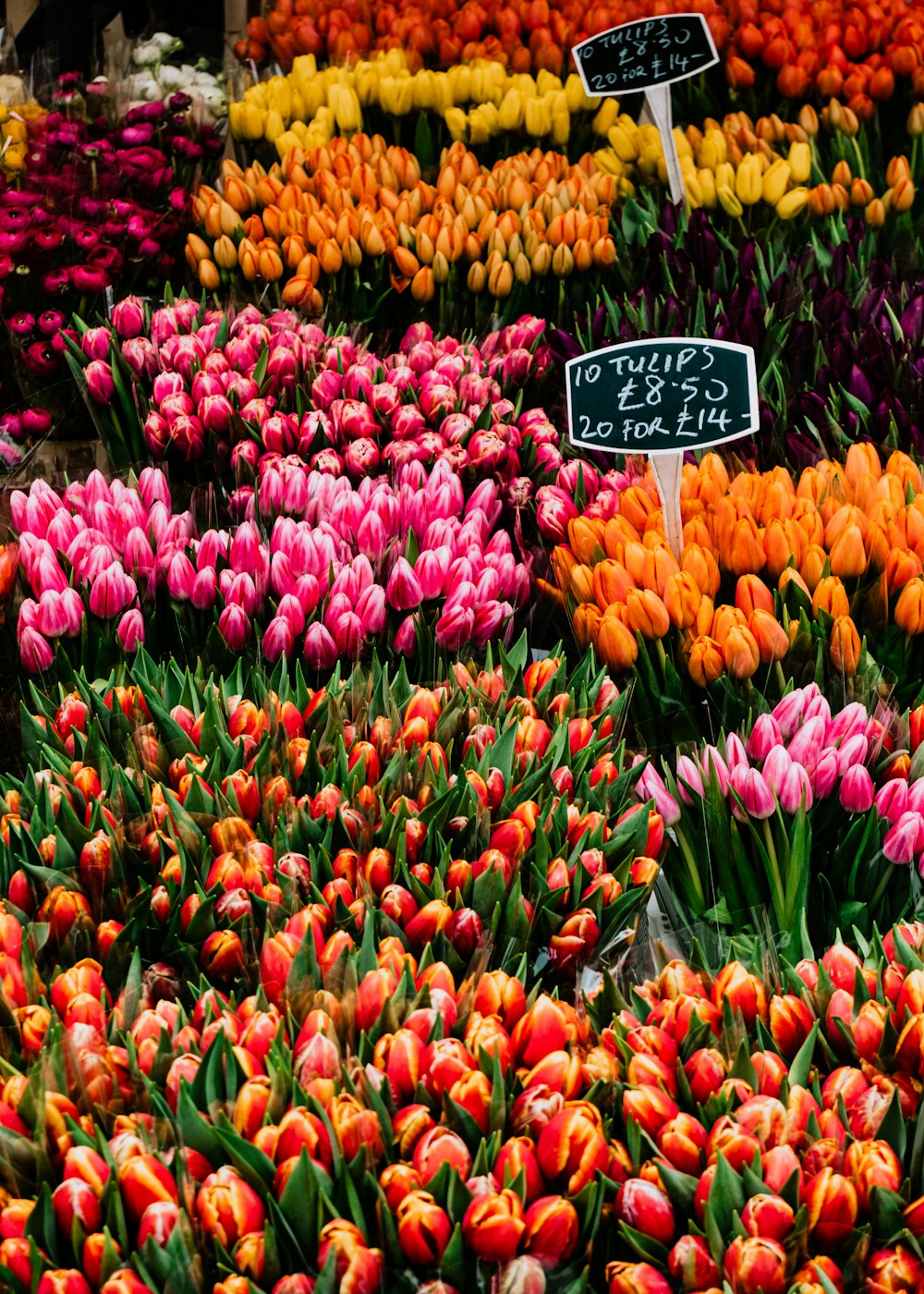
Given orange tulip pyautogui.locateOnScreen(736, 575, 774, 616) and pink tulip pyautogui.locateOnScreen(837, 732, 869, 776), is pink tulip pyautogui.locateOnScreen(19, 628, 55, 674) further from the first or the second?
pink tulip pyautogui.locateOnScreen(837, 732, 869, 776)

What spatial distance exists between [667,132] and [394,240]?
0.69 meters

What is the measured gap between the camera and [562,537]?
2002mm

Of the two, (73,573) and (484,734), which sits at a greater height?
(73,573)

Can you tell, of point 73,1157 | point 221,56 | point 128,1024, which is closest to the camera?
point 73,1157

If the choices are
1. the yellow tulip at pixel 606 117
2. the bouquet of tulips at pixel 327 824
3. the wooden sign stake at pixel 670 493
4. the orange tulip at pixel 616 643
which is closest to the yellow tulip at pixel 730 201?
the yellow tulip at pixel 606 117

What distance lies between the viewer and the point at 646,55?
9.41ft

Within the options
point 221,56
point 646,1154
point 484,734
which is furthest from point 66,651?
point 221,56

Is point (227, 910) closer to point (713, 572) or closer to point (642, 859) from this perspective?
point (642, 859)

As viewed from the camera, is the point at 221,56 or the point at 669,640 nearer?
the point at 669,640

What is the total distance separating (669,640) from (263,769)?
621mm

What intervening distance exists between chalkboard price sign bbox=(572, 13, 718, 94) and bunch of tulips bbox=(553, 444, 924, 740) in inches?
55.2

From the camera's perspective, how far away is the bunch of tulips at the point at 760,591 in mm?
1648

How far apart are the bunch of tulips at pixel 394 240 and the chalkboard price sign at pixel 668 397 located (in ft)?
3.11

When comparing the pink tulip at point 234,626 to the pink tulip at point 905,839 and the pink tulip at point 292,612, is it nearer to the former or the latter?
the pink tulip at point 292,612
